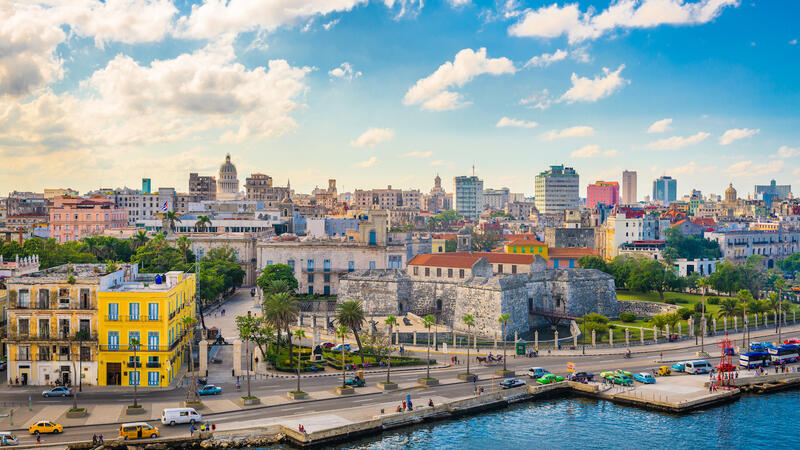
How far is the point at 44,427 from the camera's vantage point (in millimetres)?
52812

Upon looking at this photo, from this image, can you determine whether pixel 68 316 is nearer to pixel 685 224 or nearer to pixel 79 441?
pixel 79 441

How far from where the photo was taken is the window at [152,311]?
6531 cm

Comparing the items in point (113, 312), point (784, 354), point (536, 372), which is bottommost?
point (536, 372)

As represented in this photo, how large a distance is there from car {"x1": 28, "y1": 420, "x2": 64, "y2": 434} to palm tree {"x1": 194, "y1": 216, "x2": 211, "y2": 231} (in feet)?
323

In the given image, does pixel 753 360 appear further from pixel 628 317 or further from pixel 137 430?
pixel 137 430

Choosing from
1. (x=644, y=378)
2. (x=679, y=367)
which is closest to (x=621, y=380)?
(x=644, y=378)

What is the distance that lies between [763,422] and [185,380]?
2055 inches

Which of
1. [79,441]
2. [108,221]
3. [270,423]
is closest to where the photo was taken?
[79,441]

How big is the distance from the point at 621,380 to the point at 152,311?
45.0m

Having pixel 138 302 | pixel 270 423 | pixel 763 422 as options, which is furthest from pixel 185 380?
pixel 763 422

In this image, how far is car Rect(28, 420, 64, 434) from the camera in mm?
52469

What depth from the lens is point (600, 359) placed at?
3228 inches

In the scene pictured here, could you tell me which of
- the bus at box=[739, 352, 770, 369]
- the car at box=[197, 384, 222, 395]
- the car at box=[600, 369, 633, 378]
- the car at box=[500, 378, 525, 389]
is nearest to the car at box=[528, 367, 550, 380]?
the car at box=[500, 378, 525, 389]

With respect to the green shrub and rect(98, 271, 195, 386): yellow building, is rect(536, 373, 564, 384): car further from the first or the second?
the green shrub
